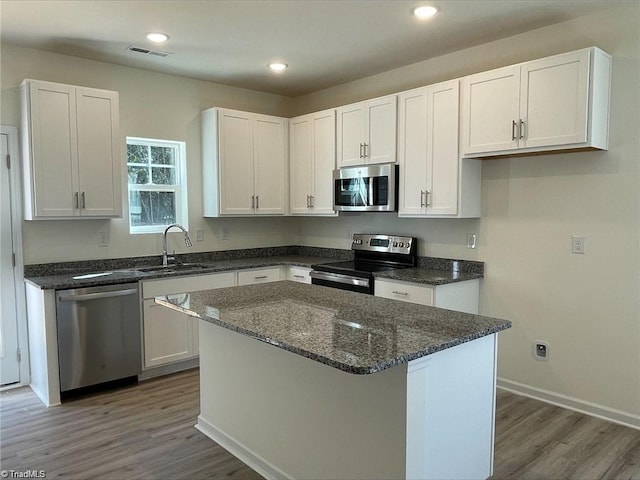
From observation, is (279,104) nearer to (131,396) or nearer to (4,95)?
(4,95)

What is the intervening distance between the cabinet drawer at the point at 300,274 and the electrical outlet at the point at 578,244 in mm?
2203

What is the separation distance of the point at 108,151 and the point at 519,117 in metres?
3.07

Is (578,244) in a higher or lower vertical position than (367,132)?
lower

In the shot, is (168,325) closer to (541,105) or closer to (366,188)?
(366,188)

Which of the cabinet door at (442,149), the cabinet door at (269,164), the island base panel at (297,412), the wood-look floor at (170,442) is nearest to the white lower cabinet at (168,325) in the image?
the wood-look floor at (170,442)

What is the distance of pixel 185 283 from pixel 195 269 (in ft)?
0.53

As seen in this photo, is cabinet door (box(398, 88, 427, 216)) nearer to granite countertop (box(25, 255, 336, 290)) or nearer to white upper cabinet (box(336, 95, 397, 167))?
white upper cabinet (box(336, 95, 397, 167))

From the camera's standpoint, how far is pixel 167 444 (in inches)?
109

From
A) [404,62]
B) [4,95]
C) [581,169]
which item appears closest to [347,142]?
[404,62]

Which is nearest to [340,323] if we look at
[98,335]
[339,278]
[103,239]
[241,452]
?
[241,452]

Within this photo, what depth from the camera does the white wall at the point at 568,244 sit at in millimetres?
2975

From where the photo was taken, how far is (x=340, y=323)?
206 cm

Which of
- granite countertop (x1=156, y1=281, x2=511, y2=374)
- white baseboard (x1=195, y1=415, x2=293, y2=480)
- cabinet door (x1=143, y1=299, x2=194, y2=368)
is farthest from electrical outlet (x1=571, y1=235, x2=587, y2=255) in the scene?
cabinet door (x1=143, y1=299, x2=194, y2=368)

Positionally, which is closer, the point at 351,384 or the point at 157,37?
the point at 351,384
